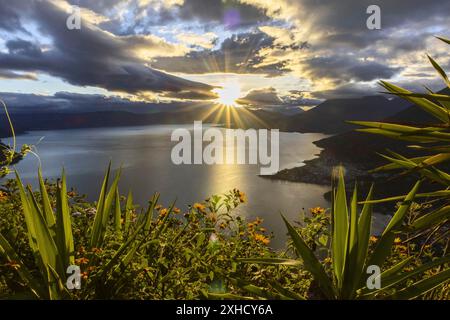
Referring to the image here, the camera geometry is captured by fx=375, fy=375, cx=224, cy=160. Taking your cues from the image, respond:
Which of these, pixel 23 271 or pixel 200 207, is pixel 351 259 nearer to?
pixel 200 207

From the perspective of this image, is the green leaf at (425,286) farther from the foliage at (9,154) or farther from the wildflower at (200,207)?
the foliage at (9,154)

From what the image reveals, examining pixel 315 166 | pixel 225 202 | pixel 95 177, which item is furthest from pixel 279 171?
pixel 225 202

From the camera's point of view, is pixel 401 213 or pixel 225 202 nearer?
pixel 401 213

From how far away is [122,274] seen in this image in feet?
6.82

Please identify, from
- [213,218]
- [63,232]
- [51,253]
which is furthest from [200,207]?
[51,253]

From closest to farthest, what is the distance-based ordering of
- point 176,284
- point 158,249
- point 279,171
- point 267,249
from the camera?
point 176,284 → point 158,249 → point 267,249 → point 279,171

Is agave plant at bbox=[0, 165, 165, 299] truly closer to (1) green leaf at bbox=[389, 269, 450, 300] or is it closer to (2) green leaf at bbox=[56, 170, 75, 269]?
(2) green leaf at bbox=[56, 170, 75, 269]

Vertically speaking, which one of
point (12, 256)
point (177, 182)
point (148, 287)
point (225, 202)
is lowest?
point (177, 182)

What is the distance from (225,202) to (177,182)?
77.4m

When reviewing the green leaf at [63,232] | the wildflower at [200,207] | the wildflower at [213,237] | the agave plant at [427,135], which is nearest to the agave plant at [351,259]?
the agave plant at [427,135]

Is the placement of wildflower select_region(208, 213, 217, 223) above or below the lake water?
above

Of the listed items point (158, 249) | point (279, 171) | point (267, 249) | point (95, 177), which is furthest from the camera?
point (279, 171)

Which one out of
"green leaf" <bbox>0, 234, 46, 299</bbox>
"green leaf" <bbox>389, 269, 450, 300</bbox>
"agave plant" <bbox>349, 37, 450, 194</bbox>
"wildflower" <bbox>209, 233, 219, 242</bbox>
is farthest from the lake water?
"green leaf" <bbox>0, 234, 46, 299</bbox>

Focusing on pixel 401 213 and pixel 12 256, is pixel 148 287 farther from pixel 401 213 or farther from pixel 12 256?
pixel 401 213
